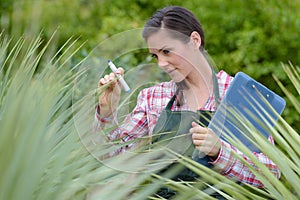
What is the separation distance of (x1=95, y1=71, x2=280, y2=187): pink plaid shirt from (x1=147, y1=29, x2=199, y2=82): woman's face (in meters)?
0.13

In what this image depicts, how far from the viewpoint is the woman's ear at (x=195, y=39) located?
2504mm

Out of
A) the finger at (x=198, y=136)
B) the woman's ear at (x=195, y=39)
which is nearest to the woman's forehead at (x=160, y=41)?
A: the woman's ear at (x=195, y=39)

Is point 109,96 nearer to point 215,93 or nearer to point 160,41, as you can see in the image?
point 160,41

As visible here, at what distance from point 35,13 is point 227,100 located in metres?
1.29

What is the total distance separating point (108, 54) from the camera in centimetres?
231

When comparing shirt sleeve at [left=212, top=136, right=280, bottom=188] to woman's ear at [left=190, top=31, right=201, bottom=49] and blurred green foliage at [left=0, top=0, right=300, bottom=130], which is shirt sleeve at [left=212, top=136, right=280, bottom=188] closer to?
woman's ear at [left=190, top=31, right=201, bottom=49]

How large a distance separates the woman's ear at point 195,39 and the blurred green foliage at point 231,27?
1.67m

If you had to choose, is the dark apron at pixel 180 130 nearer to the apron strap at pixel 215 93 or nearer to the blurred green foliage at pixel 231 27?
the apron strap at pixel 215 93

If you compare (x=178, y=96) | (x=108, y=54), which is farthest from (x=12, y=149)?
(x=178, y=96)

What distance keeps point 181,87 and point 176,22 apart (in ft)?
0.76

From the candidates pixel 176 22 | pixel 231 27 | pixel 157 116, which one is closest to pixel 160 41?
pixel 176 22

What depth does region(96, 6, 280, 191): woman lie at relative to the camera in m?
2.28

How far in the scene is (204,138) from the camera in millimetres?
2102

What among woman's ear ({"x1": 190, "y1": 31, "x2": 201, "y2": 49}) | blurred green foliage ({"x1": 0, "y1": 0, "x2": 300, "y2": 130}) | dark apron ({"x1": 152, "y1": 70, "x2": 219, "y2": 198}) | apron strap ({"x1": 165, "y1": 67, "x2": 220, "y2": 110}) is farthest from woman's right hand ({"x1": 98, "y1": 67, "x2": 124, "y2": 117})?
blurred green foliage ({"x1": 0, "y1": 0, "x2": 300, "y2": 130})
